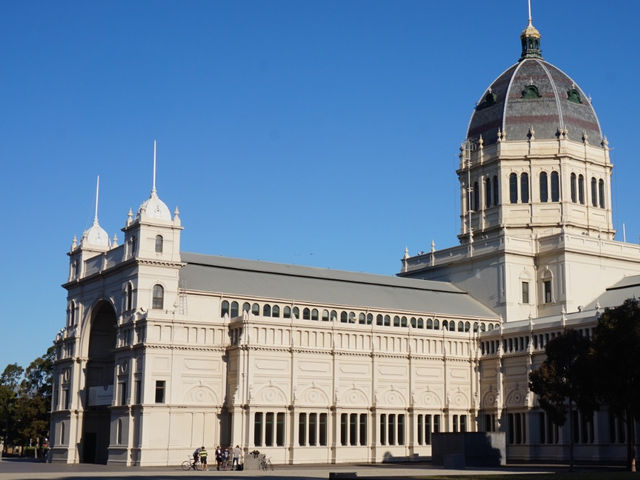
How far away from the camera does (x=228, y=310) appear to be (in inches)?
3844

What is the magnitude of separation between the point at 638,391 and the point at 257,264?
48.1 m

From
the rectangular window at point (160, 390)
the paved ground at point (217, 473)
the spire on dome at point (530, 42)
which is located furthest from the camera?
the spire on dome at point (530, 42)

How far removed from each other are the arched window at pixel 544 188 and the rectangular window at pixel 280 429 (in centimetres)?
4769

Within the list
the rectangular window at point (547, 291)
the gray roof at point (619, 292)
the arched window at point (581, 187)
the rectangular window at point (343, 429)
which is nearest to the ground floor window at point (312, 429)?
the rectangular window at point (343, 429)

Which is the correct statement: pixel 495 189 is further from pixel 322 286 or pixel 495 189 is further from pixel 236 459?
pixel 236 459

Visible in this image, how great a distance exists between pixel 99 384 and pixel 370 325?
32.5 meters

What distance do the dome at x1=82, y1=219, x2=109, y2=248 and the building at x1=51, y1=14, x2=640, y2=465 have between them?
0.29 m

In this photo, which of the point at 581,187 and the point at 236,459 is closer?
the point at 236,459

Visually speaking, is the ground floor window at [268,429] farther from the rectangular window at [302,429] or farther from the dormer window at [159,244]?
the dormer window at [159,244]

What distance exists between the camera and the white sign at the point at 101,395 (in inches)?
3890

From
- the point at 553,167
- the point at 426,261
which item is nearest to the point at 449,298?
the point at 426,261

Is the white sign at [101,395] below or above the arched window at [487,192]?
below

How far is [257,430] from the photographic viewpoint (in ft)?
306

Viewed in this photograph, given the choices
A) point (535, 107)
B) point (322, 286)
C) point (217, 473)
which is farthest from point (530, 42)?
point (217, 473)
